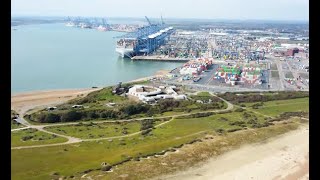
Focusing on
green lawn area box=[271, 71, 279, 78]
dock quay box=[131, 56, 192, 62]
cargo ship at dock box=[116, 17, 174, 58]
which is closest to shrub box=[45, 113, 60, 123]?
green lawn area box=[271, 71, 279, 78]

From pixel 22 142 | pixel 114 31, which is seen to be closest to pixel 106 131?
pixel 22 142

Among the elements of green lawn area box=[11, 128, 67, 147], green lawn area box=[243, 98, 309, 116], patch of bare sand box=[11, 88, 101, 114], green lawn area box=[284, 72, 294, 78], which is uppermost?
green lawn area box=[284, 72, 294, 78]

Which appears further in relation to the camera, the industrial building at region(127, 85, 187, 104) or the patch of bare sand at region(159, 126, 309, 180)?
the industrial building at region(127, 85, 187, 104)

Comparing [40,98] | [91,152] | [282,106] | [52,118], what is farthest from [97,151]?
[282,106]

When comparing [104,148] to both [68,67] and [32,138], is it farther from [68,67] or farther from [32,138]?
[68,67]

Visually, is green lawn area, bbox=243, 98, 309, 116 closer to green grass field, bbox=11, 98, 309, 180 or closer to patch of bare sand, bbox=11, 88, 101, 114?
green grass field, bbox=11, 98, 309, 180

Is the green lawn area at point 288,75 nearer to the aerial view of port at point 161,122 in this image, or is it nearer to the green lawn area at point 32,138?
the aerial view of port at point 161,122
